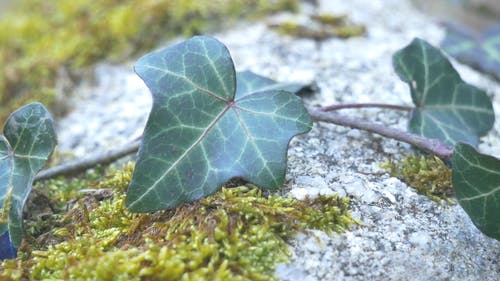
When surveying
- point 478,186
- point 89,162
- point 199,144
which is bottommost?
point 89,162

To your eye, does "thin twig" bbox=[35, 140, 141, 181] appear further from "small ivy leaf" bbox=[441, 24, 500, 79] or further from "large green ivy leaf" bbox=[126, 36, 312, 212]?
"small ivy leaf" bbox=[441, 24, 500, 79]

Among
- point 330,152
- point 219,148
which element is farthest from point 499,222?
point 219,148

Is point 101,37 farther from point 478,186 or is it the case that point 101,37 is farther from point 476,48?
point 478,186

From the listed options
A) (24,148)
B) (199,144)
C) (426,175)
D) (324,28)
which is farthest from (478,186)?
(324,28)

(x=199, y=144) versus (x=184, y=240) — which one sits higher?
(x=199, y=144)

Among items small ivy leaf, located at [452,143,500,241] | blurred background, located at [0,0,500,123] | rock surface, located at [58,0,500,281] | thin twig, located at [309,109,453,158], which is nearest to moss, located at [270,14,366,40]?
rock surface, located at [58,0,500,281]

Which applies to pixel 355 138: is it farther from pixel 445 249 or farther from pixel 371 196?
pixel 445 249

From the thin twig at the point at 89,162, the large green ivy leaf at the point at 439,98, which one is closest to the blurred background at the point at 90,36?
the thin twig at the point at 89,162

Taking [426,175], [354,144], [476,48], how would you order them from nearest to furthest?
1. [426,175]
2. [354,144]
3. [476,48]
